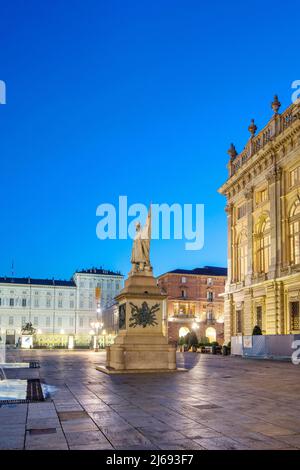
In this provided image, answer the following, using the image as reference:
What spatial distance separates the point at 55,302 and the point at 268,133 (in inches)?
3884

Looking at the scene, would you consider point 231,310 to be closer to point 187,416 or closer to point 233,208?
point 233,208

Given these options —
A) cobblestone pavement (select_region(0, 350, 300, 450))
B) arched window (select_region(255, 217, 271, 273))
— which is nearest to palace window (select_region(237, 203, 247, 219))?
arched window (select_region(255, 217, 271, 273))

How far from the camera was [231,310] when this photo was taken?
5266 centimetres

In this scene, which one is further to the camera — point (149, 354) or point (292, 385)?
point (149, 354)

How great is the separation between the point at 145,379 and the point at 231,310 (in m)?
35.5

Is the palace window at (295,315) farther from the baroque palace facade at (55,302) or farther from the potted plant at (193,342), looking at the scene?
the baroque palace facade at (55,302)

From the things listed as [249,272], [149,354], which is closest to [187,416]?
[149,354]

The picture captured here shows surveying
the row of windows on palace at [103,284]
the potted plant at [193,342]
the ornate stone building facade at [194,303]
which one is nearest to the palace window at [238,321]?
the potted plant at [193,342]

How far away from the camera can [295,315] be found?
3966cm

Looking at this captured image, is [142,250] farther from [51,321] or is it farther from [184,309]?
[51,321]

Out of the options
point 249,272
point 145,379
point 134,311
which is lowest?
point 145,379

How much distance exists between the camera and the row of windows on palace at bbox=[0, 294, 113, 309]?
130 m

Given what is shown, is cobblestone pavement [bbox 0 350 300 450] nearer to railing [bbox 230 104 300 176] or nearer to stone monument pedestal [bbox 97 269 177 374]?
stone monument pedestal [bbox 97 269 177 374]

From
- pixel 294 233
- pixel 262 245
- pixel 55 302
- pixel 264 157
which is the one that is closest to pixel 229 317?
pixel 262 245
